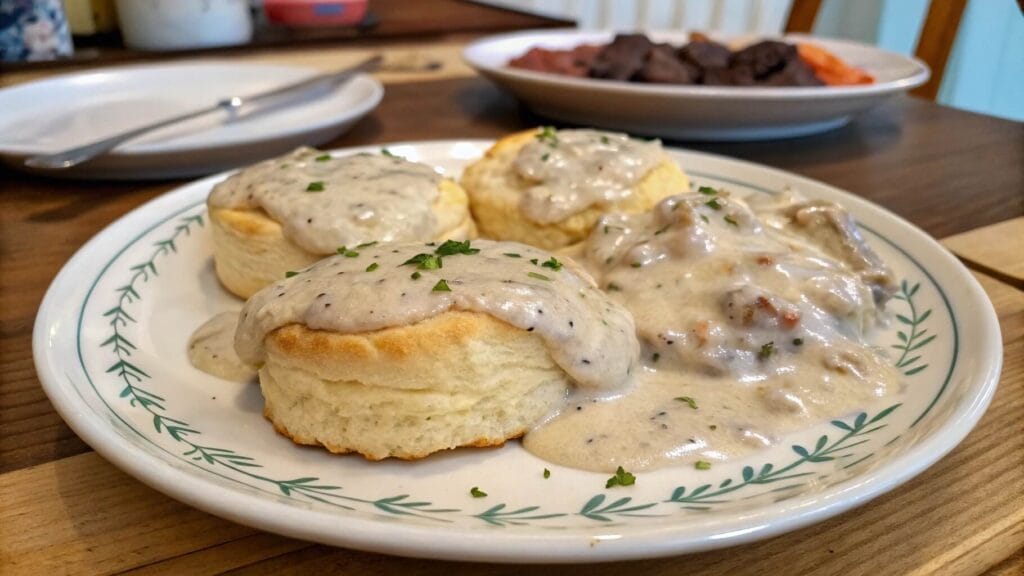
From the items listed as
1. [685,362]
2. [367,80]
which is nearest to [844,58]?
[367,80]

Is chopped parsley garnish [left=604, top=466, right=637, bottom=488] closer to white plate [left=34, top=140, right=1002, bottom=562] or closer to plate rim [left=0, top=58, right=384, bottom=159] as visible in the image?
white plate [left=34, top=140, right=1002, bottom=562]

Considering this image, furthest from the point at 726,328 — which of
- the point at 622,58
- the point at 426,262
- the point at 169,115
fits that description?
the point at 169,115

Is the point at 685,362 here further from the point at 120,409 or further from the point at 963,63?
the point at 963,63

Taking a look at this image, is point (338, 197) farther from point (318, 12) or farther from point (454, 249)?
point (318, 12)

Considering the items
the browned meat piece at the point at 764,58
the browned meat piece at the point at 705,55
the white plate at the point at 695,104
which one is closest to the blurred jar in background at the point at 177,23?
the white plate at the point at 695,104

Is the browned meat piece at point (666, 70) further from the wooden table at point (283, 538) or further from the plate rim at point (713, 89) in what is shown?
the wooden table at point (283, 538)

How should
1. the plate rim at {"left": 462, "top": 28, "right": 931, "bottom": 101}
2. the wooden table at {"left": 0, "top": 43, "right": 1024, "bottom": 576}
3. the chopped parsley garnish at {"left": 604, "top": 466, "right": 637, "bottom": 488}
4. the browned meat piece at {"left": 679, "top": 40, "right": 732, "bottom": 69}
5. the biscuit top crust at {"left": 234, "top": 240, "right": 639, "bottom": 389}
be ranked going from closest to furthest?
1. the wooden table at {"left": 0, "top": 43, "right": 1024, "bottom": 576}
2. the chopped parsley garnish at {"left": 604, "top": 466, "right": 637, "bottom": 488}
3. the biscuit top crust at {"left": 234, "top": 240, "right": 639, "bottom": 389}
4. the plate rim at {"left": 462, "top": 28, "right": 931, "bottom": 101}
5. the browned meat piece at {"left": 679, "top": 40, "right": 732, "bottom": 69}

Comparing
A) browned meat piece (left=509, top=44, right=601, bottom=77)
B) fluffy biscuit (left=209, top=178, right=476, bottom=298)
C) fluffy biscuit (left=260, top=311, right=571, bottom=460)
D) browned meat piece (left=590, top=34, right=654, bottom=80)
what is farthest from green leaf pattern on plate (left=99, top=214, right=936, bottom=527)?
browned meat piece (left=509, top=44, right=601, bottom=77)
